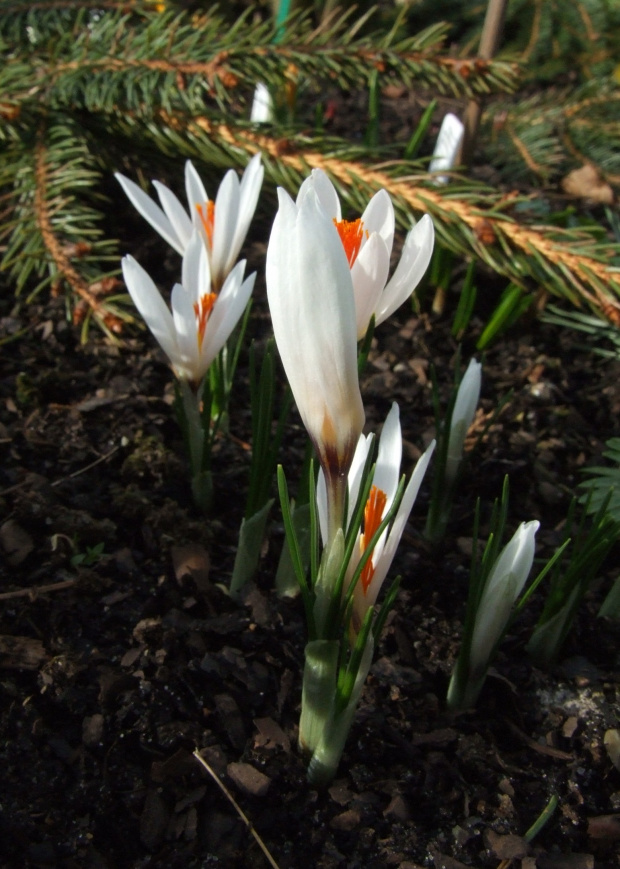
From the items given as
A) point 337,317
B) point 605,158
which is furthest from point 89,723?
point 605,158

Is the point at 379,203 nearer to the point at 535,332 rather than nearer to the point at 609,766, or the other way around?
the point at 609,766

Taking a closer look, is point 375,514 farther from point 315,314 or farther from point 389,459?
point 315,314

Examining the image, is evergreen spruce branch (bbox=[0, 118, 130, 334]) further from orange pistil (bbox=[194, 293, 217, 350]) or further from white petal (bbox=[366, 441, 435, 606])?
white petal (bbox=[366, 441, 435, 606])

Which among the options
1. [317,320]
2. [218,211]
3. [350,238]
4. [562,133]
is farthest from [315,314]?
[562,133]

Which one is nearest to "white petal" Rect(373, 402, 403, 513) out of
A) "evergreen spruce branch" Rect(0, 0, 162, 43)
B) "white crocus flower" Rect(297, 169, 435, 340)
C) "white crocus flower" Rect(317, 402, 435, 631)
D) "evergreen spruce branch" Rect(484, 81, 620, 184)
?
"white crocus flower" Rect(317, 402, 435, 631)

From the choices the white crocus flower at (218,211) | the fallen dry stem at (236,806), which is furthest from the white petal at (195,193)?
the fallen dry stem at (236,806)

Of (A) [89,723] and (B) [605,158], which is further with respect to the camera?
(B) [605,158]

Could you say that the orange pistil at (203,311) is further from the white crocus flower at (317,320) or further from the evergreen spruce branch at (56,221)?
the white crocus flower at (317,320)
